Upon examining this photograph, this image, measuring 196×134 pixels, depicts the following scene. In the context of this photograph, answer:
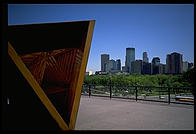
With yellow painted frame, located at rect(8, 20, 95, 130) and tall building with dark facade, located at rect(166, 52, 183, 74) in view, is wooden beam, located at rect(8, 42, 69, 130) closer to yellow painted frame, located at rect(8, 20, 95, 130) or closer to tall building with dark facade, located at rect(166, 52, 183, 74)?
yellow painted frame, located at rect(8, 20, 95, 130)

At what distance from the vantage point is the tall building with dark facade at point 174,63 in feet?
431

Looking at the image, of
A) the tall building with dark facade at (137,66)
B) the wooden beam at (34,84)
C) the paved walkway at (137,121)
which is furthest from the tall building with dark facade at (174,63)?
the wooden beam at (34,84)

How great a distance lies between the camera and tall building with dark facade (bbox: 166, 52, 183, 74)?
13150cm

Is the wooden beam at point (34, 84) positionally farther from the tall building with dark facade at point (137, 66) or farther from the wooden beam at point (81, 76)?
the tall building with dark facade at point (137, 66)

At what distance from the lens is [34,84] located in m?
4.67

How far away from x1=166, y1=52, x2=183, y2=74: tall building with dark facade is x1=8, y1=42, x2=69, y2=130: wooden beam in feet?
456

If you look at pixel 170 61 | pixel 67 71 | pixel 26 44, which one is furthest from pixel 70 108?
pixel 170 61

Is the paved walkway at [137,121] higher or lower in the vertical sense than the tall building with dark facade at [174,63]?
lower

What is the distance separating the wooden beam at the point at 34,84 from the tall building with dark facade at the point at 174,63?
456 feet

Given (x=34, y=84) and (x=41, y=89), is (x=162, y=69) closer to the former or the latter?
(x=41, y=89)

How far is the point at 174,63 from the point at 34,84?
144 m

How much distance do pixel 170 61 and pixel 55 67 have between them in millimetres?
143425
